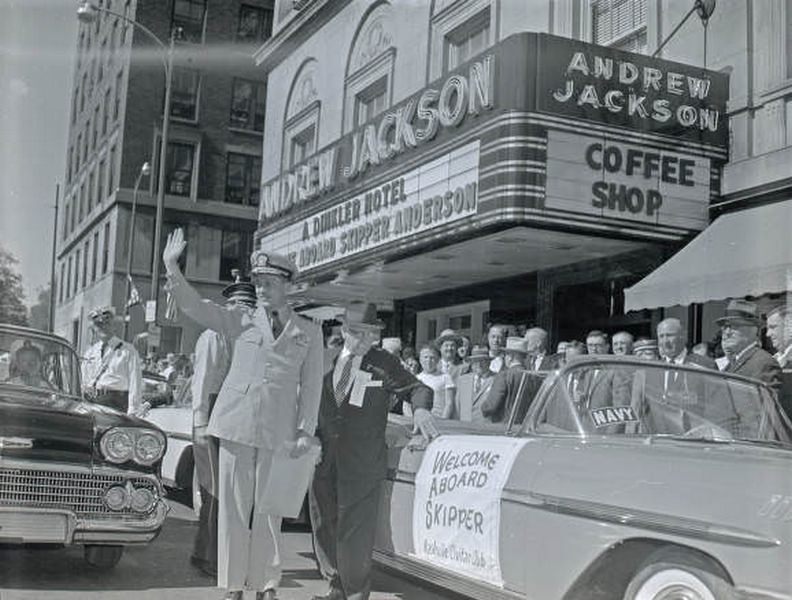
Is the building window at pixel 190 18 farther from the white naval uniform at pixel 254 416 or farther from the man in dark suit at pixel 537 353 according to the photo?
the white naval uniform at pixel 254 416

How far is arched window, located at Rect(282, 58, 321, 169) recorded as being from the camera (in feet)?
56.0

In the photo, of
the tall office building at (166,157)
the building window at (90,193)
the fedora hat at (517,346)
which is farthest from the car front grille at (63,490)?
the building window at (90,193)

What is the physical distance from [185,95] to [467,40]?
13093 millimetres

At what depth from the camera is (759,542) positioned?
8.45ft

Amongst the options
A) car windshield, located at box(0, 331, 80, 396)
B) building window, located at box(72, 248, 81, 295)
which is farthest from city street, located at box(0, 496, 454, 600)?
building window, located at box(72, 248, 81, 295)

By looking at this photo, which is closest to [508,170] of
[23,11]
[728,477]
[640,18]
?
[640,18]

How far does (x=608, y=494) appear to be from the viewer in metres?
3.04

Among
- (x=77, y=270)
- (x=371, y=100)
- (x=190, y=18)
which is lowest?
(x=77, y=270)

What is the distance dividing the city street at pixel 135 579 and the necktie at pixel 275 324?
1282 millimetres

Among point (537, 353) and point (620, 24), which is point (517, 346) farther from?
point (620, 24)

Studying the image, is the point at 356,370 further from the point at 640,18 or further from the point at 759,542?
the point at 640,18

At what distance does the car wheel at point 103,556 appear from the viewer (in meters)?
4.52

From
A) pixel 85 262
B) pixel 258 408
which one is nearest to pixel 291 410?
pixel 258 408

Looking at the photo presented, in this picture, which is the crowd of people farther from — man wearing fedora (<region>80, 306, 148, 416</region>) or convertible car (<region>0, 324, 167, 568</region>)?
man wearing fedora (<region>80, 306, 148, 416</region>)
